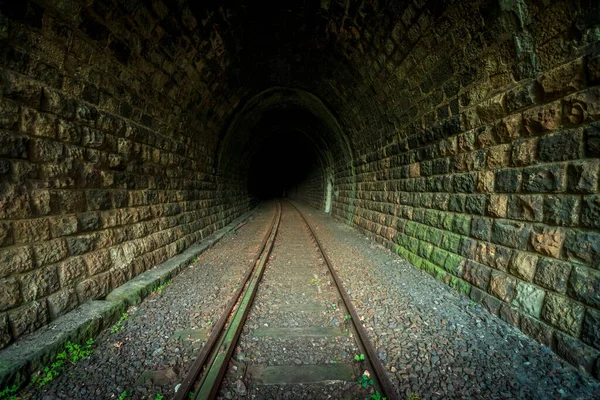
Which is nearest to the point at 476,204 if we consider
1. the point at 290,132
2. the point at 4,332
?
the point at 4,332

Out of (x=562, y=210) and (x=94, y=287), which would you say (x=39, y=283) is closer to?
(x=94, y=287)

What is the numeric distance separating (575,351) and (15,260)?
5472mm

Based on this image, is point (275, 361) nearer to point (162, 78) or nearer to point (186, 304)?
point (186, 304)

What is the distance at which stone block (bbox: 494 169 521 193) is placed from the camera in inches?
117

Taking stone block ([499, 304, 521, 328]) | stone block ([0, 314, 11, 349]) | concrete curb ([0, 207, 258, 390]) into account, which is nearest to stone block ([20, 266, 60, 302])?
stone block ([0, 314, 11, 349])

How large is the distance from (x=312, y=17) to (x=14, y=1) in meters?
4.52

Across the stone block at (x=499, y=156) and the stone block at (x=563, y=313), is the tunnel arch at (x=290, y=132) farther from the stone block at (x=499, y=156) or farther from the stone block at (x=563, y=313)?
the stone block at (x=563, y=313)

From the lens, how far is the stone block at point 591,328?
214 centimetres

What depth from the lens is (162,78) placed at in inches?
180

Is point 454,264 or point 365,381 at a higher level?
point 454,264

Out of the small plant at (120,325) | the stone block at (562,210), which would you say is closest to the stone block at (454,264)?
the stone block at (562,210)

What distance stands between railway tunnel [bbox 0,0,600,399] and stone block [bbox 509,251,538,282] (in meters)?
0.02

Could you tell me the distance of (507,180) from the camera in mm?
3092

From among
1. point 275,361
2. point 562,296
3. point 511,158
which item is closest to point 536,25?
point 511,158
